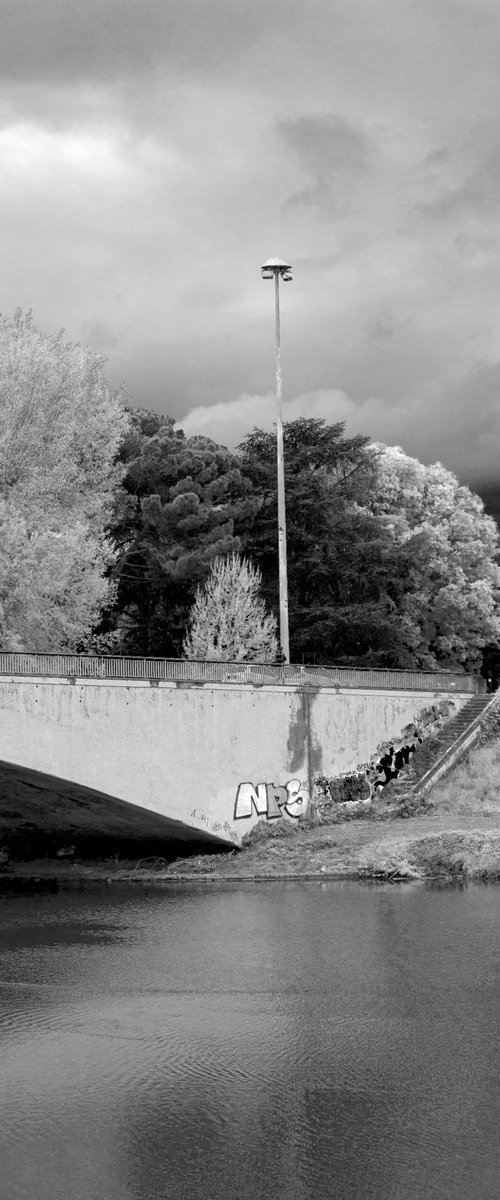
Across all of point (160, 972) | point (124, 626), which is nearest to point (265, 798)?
point (160, 972)

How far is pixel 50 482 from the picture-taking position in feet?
150

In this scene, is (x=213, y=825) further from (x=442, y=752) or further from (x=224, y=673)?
(x=442, y=752)

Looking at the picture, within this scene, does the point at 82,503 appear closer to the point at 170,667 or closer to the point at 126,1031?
the point at 170,667

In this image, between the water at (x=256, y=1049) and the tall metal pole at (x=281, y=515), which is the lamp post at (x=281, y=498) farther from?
the water at (x=256, y=1049)

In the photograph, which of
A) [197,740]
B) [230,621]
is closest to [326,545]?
[230,621]

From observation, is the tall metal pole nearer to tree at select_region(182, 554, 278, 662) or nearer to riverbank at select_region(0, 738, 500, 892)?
riverbank at select_region(0, 738, 500, 892)

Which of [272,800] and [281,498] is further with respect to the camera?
[281,498]

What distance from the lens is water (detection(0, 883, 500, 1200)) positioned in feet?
52.9

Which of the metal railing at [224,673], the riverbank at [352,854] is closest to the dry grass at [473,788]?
the riverbank at [352,854]

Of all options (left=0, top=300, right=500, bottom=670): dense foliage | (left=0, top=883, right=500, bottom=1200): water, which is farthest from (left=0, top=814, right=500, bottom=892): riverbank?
(left=0, top=300, right=500, bottom=670): dense foliage

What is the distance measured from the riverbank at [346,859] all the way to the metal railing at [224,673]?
5.01m

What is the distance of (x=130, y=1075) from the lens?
786 inches

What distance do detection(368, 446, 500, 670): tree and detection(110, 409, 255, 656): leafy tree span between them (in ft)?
30.9

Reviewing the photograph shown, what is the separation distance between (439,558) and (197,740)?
3318 cm
